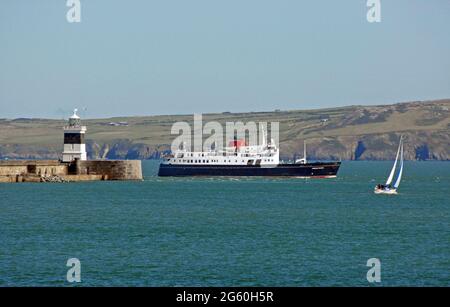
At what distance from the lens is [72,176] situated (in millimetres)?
111750

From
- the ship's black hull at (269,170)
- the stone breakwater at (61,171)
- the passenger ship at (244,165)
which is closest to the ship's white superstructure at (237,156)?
the passenger ship at (244,165)

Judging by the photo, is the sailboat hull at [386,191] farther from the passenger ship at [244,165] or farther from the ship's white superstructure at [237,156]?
the ship's white superstructure at [237,156]

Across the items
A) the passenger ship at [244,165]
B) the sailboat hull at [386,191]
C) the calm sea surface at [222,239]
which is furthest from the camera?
the passenger ship at [244,165]

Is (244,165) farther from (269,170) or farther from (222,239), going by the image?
(222,239)

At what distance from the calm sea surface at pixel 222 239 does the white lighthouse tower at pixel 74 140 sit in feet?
51.7

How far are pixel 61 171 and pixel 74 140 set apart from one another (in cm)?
391

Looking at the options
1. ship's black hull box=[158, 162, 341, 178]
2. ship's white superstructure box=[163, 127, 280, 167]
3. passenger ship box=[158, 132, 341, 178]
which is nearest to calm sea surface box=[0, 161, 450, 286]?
ship's black hull box=[158, 162, 341, 178]

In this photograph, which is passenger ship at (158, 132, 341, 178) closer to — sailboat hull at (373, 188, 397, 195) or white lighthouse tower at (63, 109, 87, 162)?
white lighthouse tower at (63, 109, 87, 162)

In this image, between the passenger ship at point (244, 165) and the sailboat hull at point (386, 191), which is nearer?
the sailboat hull at point (386, 191)

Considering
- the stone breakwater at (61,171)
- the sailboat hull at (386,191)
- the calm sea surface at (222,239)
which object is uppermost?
the stone breakwater at (61,171)

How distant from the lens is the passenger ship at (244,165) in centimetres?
14100

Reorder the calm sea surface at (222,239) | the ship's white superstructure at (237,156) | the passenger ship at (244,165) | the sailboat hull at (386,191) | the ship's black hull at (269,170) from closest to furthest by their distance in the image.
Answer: the calm sea surface at (222,239)
the sailboat hull at (386,191)
the ship's black hull at (269,170)
the passenger ship at (244,165)
the ship's white superstructure at (237,156)
